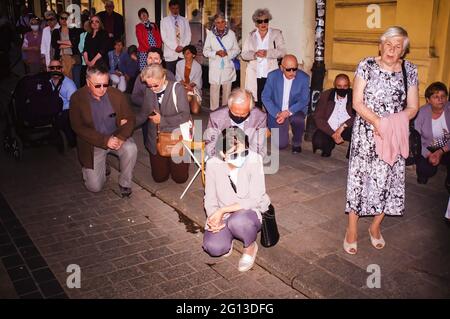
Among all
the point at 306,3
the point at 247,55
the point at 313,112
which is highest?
the point at 306,3

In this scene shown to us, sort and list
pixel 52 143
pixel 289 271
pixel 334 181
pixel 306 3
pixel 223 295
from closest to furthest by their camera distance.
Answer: pixel 223 295 → pixel 289 271 → pixel 334 181 → pixel 52 143 → pixel 306 3

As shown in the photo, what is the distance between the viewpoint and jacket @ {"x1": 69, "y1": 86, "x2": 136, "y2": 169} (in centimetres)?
594

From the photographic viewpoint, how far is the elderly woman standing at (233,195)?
4152 millimetres

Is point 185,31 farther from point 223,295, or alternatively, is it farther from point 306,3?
point 223,295

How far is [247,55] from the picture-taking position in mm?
8906

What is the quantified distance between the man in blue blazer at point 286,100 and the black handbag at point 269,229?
11.0 feet

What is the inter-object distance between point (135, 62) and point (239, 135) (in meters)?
8.98

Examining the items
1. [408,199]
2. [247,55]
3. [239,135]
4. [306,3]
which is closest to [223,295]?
[239,135]

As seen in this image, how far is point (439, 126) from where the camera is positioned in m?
6.34

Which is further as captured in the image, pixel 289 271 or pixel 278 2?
pixel 278 2

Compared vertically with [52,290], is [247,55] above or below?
above

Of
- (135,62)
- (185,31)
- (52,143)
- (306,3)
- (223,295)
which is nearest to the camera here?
(223,295)

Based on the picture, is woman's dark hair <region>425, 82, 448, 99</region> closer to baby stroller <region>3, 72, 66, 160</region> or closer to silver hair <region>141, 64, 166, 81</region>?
silver hair <region>141, 64, 166, 81</region>

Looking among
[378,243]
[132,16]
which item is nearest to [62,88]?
[378,243]
